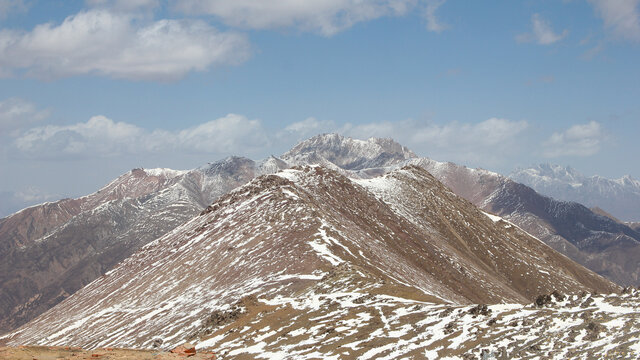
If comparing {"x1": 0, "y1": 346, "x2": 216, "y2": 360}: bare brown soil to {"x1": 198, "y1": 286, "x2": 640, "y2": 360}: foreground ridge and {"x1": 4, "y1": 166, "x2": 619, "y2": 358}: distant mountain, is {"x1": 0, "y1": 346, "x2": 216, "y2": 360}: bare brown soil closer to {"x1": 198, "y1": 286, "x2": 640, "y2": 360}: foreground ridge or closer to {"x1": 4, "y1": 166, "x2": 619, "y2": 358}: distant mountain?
{"x1": 198, "y1": 286, "x2": 640, "y2": 360}: foreground ridge

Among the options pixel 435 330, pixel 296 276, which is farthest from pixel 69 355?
pixel 296 276

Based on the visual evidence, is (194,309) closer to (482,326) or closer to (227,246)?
(227,246)

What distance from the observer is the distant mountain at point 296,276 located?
62906 millimetres

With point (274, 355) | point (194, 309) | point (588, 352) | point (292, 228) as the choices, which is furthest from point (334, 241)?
point (588, 352)

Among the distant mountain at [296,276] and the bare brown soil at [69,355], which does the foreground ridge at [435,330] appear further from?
the bare brown soil at [69,355]

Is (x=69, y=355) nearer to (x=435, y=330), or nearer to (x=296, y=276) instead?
(x=435, y=330)

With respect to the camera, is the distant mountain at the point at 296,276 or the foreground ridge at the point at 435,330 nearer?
the foreground ridge at the point at 435,330

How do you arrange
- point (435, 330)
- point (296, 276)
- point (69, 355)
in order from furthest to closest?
1. point (296, 276)
2. point (435, 330)
3. point (69, 355)

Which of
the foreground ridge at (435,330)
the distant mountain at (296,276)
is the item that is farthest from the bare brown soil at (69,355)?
the distant mountain at (296,276)

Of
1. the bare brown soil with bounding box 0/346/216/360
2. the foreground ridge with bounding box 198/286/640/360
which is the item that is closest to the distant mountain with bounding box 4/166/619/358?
the foreground ridge with bounding box 198/286/640/360

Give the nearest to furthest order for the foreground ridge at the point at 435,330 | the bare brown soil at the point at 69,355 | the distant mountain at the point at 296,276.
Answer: the foreground ridge at the point at 435,330, the bare brown soil at the point at 69,355, the distant mountain at the point at 296,276

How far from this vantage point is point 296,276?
291ft

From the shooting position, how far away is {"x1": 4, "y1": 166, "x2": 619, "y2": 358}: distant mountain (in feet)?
206

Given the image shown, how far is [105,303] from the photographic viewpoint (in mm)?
136750
